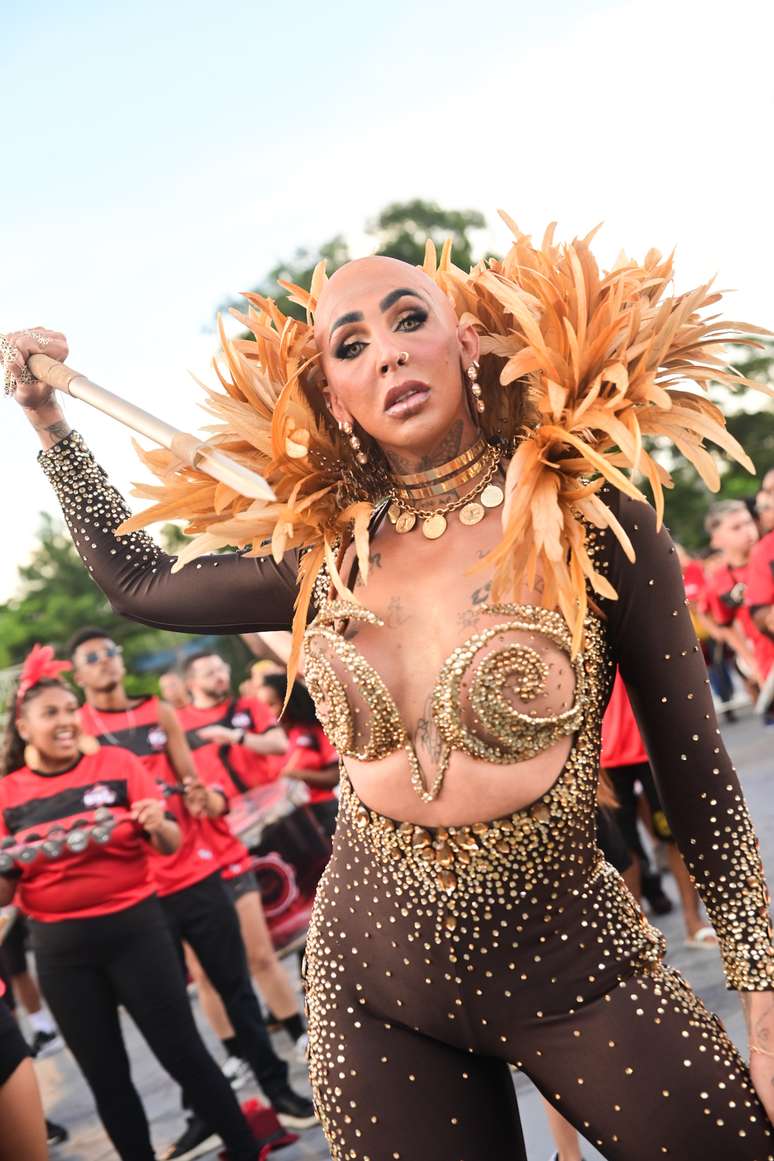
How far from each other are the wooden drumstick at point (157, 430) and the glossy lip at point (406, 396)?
253 mm

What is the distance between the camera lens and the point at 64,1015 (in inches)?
179

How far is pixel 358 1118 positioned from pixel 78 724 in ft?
10.6

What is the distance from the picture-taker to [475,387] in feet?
7.11

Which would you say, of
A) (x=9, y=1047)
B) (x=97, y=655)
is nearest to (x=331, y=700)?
(x=9, y=1047)

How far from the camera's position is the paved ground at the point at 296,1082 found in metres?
4.35

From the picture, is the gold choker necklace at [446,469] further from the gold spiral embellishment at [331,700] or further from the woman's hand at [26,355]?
the woman's hand at [26,355]

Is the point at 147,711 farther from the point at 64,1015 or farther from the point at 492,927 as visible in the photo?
the point at 492,927

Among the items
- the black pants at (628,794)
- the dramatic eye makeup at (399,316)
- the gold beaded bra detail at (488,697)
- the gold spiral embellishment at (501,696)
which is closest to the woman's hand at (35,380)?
the dramatic eye makeup at (399,316)

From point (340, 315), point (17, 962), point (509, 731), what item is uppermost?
point (340, 315)

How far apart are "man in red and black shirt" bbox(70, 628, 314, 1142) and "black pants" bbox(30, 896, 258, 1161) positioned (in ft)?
1.81

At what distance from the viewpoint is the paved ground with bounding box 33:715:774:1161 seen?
4.35 meters

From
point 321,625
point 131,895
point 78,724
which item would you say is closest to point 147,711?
point 78,724

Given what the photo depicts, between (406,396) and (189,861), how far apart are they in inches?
158

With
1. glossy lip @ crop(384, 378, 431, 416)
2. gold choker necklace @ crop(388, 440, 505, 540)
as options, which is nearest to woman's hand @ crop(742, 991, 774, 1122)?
gold choker necklace @ crop(388, 440, 505, 540)
